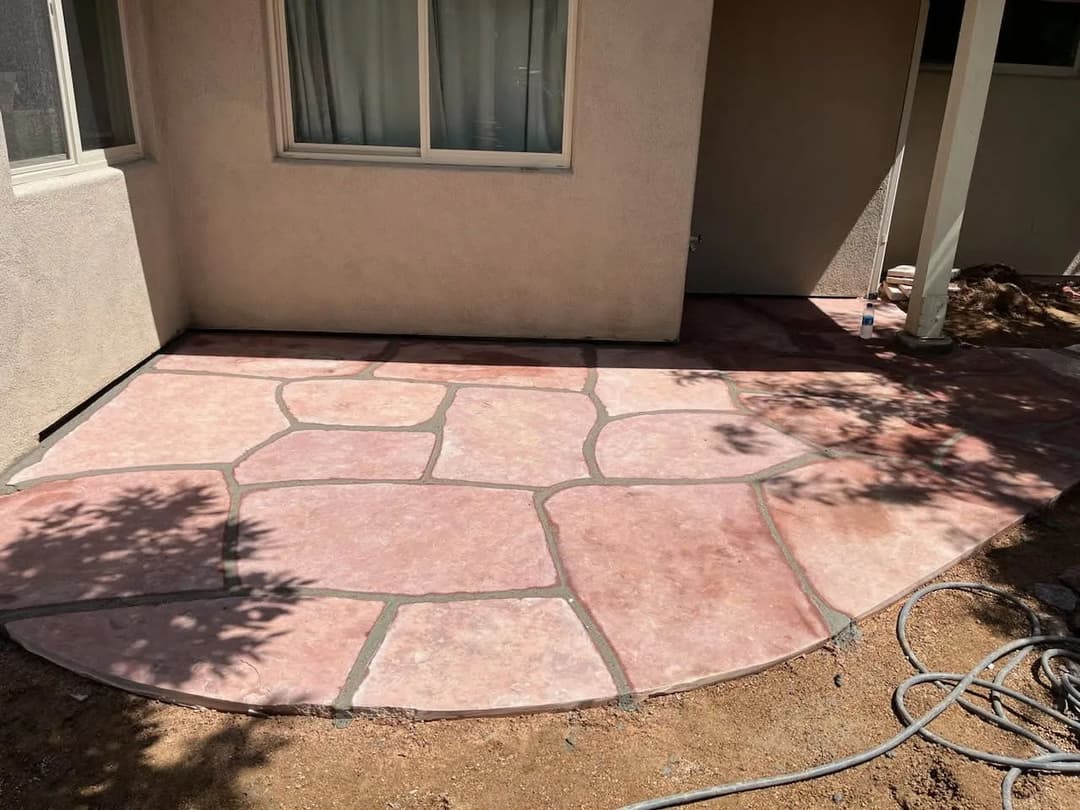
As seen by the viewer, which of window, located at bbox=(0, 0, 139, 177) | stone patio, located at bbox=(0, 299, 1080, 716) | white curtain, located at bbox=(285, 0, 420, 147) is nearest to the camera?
stone patio, located at bbox=(0, 299, 1080, 716)

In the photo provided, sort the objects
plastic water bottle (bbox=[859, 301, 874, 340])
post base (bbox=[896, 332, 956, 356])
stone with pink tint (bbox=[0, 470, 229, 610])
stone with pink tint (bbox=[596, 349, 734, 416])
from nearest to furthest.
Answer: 1. stone with pink tint (bbox=[0, 470, 229, 610])
2. stone with pink tint (bbox=[596, 349, 734, 416])
3. post base (bbox=[896, 332, 956, 356])
4. plastic water bottle (bbox=[859, 301, 874, 340])

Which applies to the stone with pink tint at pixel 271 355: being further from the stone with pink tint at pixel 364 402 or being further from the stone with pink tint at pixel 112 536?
the stone with pink tint at pixel 112 536

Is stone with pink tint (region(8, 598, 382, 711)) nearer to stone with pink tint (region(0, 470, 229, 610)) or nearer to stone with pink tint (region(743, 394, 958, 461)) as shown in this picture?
stone with pink tint (region(0, 470, 229, 610))

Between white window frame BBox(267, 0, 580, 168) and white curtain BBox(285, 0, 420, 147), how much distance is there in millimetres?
62

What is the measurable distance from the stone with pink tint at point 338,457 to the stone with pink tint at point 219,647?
106 cm

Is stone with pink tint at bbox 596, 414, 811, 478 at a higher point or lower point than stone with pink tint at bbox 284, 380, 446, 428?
lower

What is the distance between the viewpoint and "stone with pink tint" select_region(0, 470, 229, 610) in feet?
10.8

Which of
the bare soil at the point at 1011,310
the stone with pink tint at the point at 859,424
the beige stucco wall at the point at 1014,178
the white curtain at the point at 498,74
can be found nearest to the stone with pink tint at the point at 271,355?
the white curtain at the point at 498,74

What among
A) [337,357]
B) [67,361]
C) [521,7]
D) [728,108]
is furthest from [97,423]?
[728,108]

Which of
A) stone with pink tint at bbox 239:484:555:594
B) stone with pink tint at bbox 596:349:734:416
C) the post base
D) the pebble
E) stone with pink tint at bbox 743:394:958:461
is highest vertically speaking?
the post base

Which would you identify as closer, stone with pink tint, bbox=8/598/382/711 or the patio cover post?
stone with pink tint, bbox=8/598/382/711

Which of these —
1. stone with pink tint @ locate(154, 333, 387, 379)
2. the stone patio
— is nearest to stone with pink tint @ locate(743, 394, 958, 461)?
the stone patio

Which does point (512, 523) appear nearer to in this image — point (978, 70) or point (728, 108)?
point (978, 70)

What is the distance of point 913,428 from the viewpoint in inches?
198
